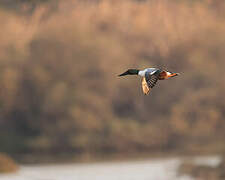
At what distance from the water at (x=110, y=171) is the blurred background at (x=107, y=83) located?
1.78m

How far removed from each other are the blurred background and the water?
1781 mm

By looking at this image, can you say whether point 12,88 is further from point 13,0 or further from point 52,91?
point 13,0

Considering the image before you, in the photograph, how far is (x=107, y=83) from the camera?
1350 inches

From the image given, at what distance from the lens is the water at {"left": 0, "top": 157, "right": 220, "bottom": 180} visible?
85.8ft

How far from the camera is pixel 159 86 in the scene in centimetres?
3475

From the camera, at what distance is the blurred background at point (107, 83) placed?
1296 inches

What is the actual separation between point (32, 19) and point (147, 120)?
7.39 m

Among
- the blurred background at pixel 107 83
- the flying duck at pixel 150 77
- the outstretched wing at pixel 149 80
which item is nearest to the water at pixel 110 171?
the blurred background at pixel 107 83

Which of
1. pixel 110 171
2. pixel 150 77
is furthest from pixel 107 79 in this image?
pixel 150 77

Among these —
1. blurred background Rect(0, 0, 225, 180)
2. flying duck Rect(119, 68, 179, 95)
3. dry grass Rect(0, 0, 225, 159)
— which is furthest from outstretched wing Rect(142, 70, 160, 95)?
dry grass Rect(0, 0, 225, 159)

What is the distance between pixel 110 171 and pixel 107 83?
7.18 metres

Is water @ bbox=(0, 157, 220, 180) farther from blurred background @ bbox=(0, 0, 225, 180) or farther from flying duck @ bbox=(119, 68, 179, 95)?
flying duck @ bbox=(119, 68, 179, 95)

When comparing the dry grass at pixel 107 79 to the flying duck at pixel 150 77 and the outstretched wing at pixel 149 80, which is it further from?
the outstretched wing at pixel 149 80

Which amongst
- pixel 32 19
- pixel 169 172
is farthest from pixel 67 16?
pixel 169 172
